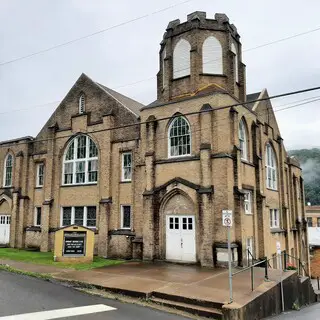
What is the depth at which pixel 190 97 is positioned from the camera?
60.3ft

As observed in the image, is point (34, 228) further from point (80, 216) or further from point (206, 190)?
point (206, 190)

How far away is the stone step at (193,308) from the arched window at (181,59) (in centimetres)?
1328

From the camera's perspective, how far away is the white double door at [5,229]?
1009 inches

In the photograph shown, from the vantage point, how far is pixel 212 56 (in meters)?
19.8

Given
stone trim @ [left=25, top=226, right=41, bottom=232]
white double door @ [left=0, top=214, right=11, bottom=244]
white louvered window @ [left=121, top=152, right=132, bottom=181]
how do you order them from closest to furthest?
white louvered window @ [left=121, top=152, right=132, bottom=181]
stone trim @ [left=25, top=226, right=41, bottom=232]
white double door @ [left=0, top=214, right=11, bottom=244]

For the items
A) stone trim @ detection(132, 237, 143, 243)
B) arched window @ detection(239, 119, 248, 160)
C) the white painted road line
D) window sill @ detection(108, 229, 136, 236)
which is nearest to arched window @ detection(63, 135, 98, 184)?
window sill @ detection(108, 229, 136, 236)

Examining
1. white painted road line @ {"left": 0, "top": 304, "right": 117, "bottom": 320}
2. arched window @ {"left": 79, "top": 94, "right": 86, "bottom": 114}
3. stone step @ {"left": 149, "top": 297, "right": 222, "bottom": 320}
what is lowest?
stone step @ {"left": 149, "top": 297, "right": 222, "bottom": 320}

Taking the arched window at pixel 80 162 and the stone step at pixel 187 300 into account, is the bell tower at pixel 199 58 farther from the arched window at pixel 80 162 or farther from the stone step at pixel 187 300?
the stone step at pixel 187 300

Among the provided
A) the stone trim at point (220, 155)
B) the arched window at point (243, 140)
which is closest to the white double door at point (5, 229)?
the stone trim at point (220, 155)

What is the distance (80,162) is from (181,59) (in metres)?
9.38

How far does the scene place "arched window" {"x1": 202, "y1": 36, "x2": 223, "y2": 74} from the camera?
775 inches

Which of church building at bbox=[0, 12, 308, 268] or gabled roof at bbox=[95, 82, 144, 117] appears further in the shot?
gabled roof at bbox=[95, 82, 144, 117]

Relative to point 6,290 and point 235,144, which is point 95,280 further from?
point 235,144

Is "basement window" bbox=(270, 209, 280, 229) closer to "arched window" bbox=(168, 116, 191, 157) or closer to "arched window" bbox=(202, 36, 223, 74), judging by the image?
"arched window" bbox=(168, 116, 191, 157)
